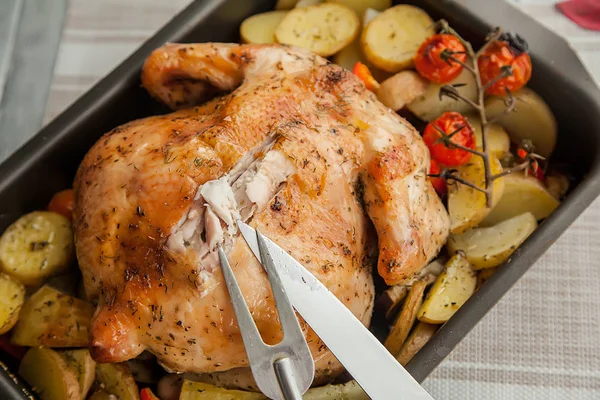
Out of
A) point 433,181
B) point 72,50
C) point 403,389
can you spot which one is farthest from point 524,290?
point 72,50

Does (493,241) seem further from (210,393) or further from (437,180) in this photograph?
(210,393)

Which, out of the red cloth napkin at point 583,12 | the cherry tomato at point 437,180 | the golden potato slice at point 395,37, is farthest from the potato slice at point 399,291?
the red cloth napkin at point 583,12

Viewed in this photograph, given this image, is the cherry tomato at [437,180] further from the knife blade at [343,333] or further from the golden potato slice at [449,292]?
the knife blade at [343,333]

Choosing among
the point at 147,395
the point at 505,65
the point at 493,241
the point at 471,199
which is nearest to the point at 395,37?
the point at 505,65

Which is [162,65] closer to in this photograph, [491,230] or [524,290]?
[491,230]

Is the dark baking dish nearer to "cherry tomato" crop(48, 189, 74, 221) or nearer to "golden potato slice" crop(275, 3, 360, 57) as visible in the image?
"cherry tomato" crop(48, 189, 74, 221)

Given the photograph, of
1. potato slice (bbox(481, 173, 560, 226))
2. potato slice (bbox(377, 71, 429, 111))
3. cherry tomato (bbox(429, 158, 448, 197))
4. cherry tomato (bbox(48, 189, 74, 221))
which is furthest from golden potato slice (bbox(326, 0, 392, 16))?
cherry tomato (bbox(48, 189, 74, 221))

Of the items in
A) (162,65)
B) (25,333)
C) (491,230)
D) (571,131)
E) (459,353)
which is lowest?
(459,353)
